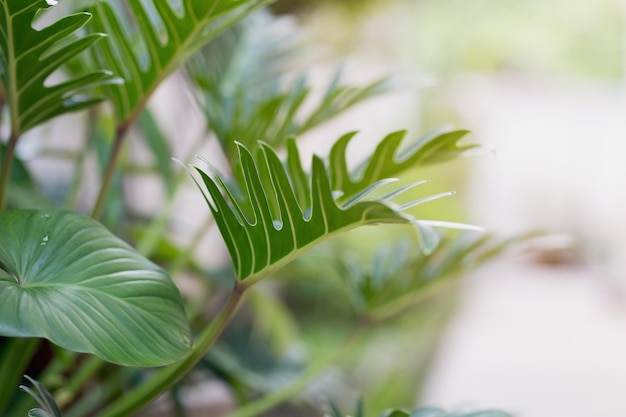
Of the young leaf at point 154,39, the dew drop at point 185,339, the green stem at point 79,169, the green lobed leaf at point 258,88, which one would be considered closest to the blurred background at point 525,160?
the green lobed leaf at point 258,88

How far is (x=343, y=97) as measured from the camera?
0.71m

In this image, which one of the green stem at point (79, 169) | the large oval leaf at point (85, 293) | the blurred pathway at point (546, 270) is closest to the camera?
the large oval leaf at point (85, 293)

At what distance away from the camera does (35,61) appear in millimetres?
508

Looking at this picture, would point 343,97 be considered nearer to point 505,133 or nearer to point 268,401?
point 268,401

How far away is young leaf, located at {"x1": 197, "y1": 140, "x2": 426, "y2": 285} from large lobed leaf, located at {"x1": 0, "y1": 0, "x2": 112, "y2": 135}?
0.46ft

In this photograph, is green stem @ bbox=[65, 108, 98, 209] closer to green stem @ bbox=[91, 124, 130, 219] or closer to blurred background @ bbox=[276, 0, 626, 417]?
green stem @ bbox=[91, 124, 130, 219]

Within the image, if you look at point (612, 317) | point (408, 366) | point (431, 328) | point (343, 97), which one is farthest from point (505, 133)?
point (343, 97)

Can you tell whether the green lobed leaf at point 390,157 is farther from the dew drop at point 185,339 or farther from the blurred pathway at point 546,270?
the blurred pathway at point 546,270

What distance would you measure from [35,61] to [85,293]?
0.18 m

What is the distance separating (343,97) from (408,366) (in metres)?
1.35

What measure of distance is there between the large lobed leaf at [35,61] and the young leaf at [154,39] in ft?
0.12

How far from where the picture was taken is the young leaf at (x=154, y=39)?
1.79ft

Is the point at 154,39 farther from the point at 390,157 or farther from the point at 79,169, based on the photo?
the point at 79,169

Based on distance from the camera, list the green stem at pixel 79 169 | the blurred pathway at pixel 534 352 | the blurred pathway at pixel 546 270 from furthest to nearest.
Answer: the blurred pathway at pixel 546 270 < the blurred pathway at pixel 534 352 < the green stem at pixel 79 169
